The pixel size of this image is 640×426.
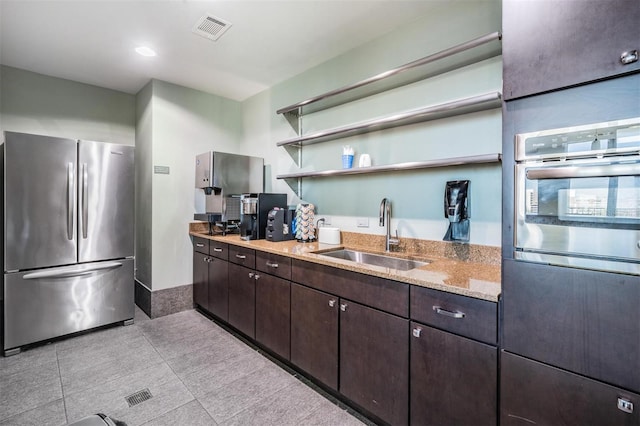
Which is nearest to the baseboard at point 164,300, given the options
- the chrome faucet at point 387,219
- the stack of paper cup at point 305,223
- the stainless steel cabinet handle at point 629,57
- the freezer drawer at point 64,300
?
the freezer drawer at point 64,300

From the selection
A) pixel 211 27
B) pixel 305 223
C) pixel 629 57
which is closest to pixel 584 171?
pixel 629 57

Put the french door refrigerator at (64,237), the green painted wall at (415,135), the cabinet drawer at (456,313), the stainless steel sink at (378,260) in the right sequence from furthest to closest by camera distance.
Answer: the french door refrigerator at (64,237), the stainless steel sink at (378,260), the green painted wall at (415,135), the cabinet drawer at (456,313)

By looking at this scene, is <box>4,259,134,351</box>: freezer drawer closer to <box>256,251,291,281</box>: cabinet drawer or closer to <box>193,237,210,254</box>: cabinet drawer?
<box>193,237,210,254</box>: cabinet drawer

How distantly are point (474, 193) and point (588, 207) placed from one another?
0.88m

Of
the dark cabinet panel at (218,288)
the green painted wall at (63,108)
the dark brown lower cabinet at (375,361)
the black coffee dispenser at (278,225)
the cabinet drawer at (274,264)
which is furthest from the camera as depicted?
the green painted wall at (63,108)

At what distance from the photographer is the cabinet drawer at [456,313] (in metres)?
1.33

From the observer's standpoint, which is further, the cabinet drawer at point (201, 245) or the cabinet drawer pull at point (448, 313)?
the cabinet drawer at point (201, 245)

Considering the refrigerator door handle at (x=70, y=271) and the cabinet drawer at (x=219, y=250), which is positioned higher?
the cabinet drawer at (x=219, y=250)

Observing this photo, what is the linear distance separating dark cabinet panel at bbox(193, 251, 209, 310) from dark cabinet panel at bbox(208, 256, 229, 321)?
0.30 ft

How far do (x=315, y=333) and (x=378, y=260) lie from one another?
2.45 feet

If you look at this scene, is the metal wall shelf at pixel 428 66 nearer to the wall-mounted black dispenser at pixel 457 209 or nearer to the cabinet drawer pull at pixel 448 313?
the wall-mounted black dispenser at pixel 457 209

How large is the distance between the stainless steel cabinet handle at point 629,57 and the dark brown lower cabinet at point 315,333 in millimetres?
1726

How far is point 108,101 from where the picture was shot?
3.94 meters

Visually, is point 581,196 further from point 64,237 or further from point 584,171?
point 64,237
